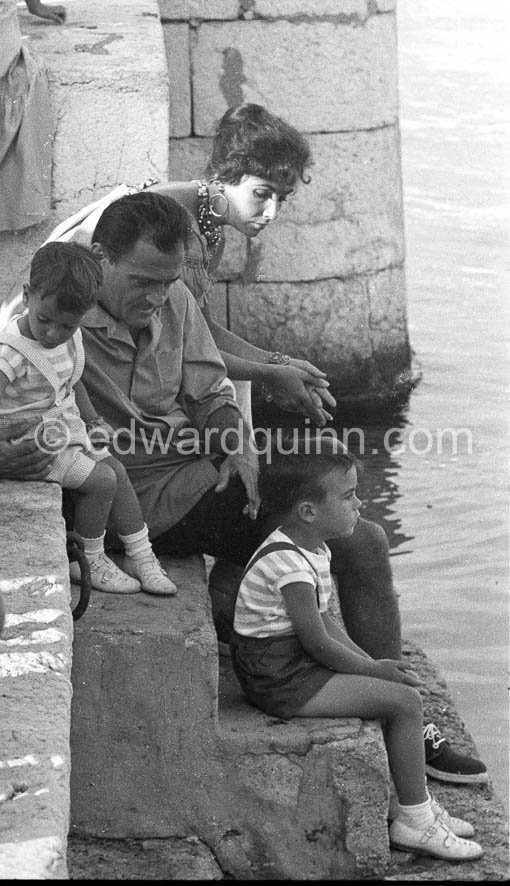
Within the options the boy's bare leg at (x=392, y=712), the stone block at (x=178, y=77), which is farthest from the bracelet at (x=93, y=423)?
the stone block at (x=178, y=77)

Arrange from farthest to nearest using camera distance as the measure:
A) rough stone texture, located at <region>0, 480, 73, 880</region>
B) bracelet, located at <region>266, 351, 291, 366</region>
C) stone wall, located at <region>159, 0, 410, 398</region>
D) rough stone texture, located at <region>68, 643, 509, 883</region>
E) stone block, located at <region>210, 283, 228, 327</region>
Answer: stone block, located at <region>210, 283, 228, 327</region>, stone wall, located at <region>159, 0, 410, 398</region>, bracelet, located at <region>266, 351, 291, 366</region>, rough stone texture, located at <region>68, 643, 509, 883</region>, rough stone texture, located at <region>0, 480, 73, 880</region>

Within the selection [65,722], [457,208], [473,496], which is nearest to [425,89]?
[457,208]

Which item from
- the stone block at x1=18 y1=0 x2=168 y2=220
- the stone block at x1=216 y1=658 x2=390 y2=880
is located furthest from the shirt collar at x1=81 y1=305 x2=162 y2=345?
the stone block at x1=18 y1=0 x2=168 y2=220

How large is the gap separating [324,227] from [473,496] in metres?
1.77

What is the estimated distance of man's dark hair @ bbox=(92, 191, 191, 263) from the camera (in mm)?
3660

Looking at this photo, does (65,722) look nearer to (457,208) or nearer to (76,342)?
(76,342)

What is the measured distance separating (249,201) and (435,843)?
189 cm

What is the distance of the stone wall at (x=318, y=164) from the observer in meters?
7.28

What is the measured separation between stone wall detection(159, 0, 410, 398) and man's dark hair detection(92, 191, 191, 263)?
372cm

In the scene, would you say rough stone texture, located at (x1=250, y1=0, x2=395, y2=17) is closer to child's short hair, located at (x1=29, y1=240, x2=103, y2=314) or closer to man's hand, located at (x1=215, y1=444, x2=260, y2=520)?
man's hand, located at (x1=215, y1=444, x2=260, y2=520)

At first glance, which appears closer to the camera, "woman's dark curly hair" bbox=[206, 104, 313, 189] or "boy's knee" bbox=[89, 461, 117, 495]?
"boy's knee" bbox=[89, 461, 117, 495]

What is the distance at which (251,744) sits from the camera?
11.7 feet

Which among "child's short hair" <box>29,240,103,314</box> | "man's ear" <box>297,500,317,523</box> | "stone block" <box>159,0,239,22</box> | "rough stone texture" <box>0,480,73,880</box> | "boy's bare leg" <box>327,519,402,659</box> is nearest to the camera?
"rough stone texture" <box>0,480,73,880</box>

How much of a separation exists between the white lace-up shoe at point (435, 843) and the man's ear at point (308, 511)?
2.65ft
